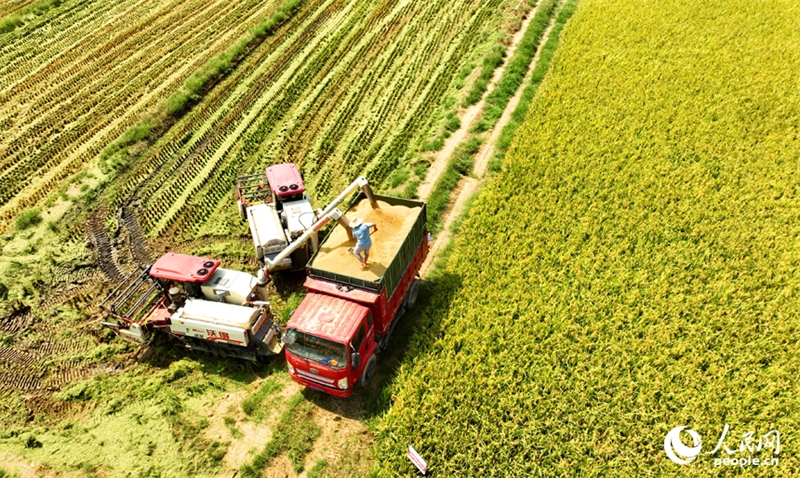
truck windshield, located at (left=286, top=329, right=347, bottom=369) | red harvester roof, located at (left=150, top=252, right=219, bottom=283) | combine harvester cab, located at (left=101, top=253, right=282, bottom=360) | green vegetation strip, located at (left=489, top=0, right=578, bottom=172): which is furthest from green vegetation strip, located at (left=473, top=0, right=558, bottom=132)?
truck windshield, located at (left=286, top=329, right=347, bottom=369)

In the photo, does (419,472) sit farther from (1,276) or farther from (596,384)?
(1,276)

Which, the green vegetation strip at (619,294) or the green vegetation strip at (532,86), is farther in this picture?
the green vegetation strip at (532,86)

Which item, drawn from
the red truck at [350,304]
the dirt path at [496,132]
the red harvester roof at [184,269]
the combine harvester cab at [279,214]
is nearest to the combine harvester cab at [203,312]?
the red harvester roof at [184,269]

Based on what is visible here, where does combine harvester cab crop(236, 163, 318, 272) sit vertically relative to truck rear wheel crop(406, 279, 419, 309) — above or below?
above

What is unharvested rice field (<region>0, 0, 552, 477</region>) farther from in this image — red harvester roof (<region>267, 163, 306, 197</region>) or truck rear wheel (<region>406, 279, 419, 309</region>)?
red harvester roof (<region>267, 163, 306, 197</region>)

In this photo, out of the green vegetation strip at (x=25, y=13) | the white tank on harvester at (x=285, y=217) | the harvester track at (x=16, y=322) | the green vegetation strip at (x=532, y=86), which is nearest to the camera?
the white tank on harvester at (x=285, y=217)

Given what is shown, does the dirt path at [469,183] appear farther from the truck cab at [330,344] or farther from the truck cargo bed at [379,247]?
the truck cab at [330,344]

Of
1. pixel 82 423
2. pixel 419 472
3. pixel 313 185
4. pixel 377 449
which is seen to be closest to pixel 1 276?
pixel 82 423
